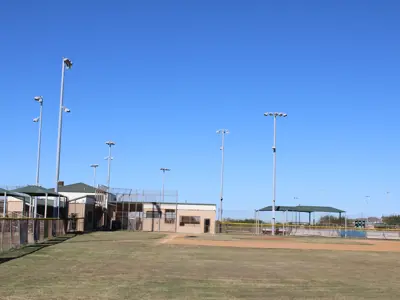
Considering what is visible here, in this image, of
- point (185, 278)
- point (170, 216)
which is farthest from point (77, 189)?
point (185, 278)

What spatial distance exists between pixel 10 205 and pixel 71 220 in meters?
11.7

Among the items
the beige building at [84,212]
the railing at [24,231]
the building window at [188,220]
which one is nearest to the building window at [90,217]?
the beige building at [84,212]

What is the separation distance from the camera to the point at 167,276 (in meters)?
15.3

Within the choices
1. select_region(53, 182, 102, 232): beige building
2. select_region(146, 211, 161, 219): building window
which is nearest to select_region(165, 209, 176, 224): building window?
select_region(146, 211, 161, 219): building window

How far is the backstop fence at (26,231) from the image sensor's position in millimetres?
21547

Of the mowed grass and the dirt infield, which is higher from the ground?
the mowed grass

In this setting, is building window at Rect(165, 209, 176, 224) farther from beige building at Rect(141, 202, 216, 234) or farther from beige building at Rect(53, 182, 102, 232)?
beige building at Rect(53, 182, 102, 232)

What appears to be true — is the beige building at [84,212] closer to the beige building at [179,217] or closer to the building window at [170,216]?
the beige building at [179,217]

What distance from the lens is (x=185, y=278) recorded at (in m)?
15.1

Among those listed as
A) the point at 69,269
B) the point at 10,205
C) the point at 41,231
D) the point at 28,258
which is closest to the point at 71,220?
the point at 10,205

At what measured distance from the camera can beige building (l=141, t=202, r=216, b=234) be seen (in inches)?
2398

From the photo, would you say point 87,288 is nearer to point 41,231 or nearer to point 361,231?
point 41,231

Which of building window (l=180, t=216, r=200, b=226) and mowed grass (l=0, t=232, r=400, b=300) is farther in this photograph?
building window (l=180, t=216, r=200, b=226)

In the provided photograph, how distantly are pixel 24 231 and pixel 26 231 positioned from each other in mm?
594
